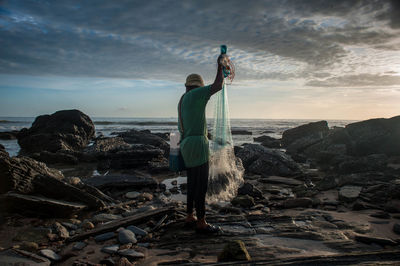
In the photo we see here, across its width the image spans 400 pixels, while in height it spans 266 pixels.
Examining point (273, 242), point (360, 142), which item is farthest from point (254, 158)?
point (273, 242)

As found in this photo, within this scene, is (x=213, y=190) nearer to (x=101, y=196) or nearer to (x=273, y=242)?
(x=273, y=242)

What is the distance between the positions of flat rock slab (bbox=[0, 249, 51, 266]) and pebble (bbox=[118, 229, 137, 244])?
0.98 metres

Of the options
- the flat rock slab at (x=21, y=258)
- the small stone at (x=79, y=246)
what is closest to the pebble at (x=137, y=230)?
the small stone at (x=79, y=246)

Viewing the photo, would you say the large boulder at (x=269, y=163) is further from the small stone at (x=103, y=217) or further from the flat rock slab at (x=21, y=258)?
the flat rock slab at (x=21, y=258)

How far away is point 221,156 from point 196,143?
910 mm

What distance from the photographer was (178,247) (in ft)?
12.1

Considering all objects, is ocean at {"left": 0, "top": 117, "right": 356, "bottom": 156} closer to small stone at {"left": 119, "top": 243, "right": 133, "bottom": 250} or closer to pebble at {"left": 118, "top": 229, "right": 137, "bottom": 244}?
pebble at {"left": 118, "top": 229, "right": 137, "bottom": 244}

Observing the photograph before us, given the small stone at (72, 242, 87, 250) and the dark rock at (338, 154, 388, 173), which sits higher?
the dark rock at (338, 154, 388, 173)

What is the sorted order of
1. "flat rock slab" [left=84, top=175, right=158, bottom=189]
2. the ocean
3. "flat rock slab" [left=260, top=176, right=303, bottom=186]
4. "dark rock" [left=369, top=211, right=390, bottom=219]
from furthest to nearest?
the ocean < "flat rock slab" [left=260, top=176, right=303, bottom=186] < "flat rock slab" [left=84, top=175, right=158, bottom=189] < "dark rock" [left=369, top=211, right=390, bottom=219]

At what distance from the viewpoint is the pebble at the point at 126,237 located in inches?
152

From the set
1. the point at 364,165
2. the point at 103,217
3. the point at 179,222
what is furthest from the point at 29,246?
the point at 364,165

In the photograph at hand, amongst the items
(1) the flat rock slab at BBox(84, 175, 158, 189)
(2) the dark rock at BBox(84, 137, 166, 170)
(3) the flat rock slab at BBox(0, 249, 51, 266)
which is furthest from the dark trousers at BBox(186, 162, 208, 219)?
(2) the dark rock at BBox(84, 137, 166, 170)

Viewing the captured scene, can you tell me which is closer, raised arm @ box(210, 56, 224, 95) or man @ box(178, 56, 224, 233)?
raised arm @ box(210, 56, 224, 95)

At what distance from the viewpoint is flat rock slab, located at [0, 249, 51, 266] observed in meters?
3.06
